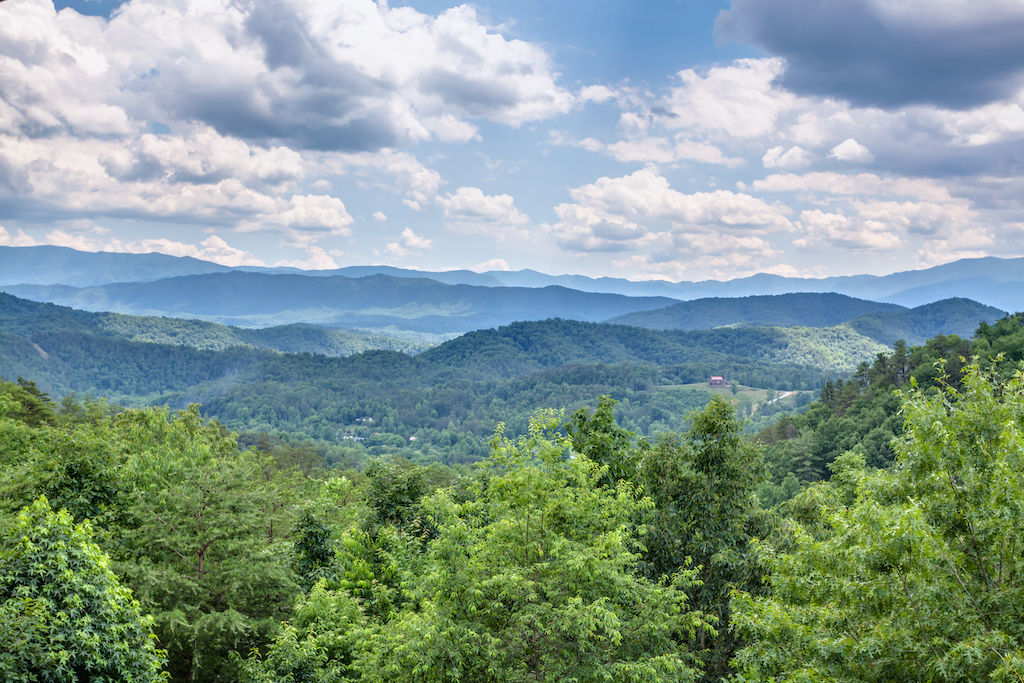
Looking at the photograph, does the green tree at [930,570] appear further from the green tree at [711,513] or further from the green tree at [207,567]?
the green tree at [207,567]

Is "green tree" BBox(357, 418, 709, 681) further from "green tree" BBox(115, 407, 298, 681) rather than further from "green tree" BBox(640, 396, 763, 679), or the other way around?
"green tree" BBox(115, 407, 298, 681)

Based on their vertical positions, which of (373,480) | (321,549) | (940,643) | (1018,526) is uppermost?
(1018,526)

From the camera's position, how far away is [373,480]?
27000 mm

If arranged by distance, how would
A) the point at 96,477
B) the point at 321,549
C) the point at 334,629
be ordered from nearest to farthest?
the point at 334,629 → the point at 96,477 → the point at 321,549

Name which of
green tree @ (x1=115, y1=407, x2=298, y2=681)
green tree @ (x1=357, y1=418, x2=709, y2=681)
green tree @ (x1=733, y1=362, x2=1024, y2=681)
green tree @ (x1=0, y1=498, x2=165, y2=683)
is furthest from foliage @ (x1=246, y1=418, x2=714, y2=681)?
green tree @ (x1=0, y1=498, x2=165, y2=683)

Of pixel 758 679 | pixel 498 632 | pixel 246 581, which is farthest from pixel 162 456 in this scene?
pixel 758 679

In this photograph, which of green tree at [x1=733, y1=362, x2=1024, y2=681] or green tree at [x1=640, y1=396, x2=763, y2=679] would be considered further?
green tree at [x1=640, y1=396, x2=763, y2=679]

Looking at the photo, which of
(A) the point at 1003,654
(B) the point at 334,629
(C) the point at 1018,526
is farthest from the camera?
(B) the point at 334,629

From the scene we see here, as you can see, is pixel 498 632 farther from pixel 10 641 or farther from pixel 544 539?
pixel 10 641

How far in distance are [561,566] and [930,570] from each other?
6942mm

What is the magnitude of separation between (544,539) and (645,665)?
3.35 m

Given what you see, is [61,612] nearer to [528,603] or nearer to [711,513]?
[528,603]

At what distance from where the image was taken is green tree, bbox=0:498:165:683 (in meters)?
10.7

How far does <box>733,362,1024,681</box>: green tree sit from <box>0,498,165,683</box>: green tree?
12212mm
